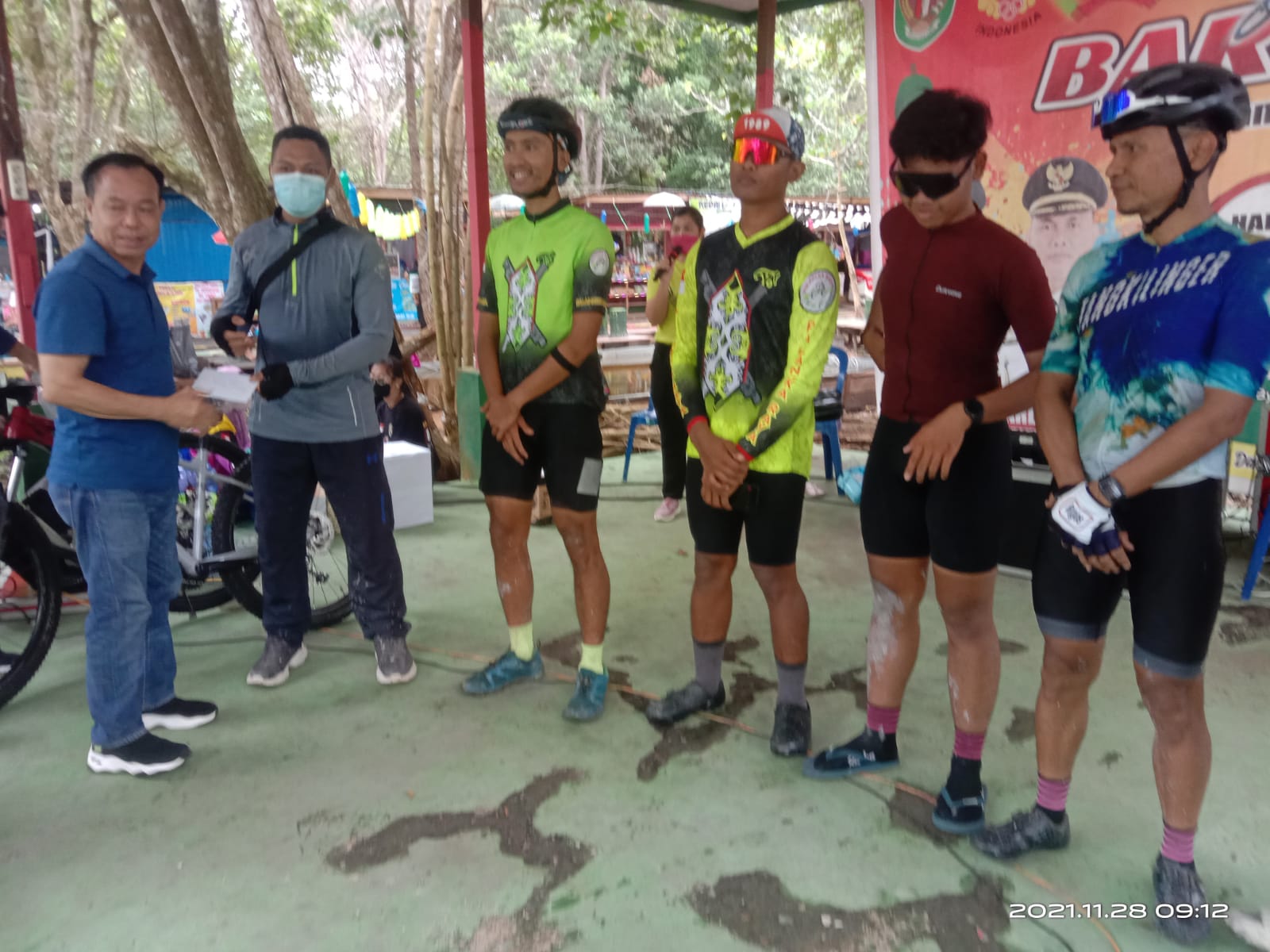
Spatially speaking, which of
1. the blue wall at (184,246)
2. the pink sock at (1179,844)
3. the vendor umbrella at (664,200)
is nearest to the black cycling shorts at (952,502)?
the pink sock at (1179,844)

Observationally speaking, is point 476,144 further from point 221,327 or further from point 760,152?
Answer: point 760,152

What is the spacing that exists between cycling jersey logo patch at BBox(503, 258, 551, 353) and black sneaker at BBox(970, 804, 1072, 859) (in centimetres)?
186

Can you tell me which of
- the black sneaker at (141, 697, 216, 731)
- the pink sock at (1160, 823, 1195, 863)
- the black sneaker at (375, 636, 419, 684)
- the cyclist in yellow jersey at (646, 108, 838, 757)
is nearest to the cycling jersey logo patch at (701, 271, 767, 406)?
the cyclist in yellow jersey at (646, 108, 838, 757)

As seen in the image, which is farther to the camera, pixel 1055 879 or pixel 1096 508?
pixel 1055 879

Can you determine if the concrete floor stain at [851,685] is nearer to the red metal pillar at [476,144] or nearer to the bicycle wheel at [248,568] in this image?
the bicycle wheel at [248,568]

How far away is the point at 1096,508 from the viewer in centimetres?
180

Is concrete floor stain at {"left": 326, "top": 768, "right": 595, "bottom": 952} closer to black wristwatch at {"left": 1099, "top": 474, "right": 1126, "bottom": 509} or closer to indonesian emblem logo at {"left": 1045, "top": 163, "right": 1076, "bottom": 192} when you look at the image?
black wristwatch at {"left": 1099, "top": 474, "right": 1126, "bottom": 509}

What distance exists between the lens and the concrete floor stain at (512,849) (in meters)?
1.94

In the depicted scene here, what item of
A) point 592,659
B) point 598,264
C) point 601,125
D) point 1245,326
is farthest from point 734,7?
point 601,125

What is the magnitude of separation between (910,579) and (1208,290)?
3.27ft

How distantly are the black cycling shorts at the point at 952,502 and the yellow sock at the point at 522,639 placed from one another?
140 cm

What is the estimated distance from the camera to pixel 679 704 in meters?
2.88

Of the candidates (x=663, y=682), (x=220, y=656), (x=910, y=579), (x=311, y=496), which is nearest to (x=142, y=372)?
(x=311, y=496)

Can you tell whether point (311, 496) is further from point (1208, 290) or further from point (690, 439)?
point (1208, 290)
